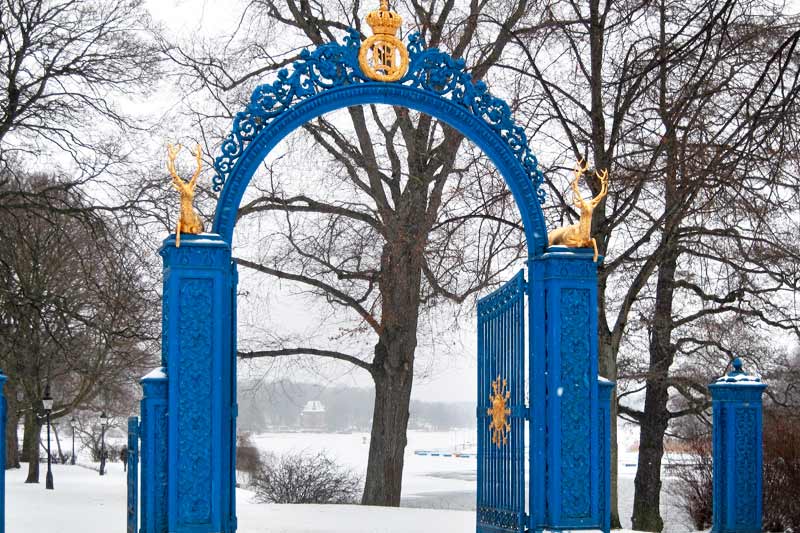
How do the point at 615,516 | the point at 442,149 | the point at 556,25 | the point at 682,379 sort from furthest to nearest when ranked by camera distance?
1. the point at 682,379
2. the point at 442,149
3. the point at 615,516
4. the point at 556,25

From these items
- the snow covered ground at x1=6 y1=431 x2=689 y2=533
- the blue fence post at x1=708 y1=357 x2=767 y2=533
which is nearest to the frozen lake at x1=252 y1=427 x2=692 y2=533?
the snow covered ground at x1=6 y1=431 x2=689 y2=533

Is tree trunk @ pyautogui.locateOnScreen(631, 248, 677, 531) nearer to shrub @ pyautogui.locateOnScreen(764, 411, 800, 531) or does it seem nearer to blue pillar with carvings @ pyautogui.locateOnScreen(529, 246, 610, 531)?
shrub @ pyautogui.locateOnScreen(764, 411, 800, 531)

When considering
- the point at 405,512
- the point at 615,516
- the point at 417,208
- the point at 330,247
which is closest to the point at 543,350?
the point at 405,512

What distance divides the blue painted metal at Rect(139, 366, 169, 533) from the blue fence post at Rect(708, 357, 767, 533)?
5.47 m

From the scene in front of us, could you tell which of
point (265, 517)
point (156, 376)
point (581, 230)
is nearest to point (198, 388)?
point (156, 376)

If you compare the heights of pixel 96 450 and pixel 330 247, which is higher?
pixel 330 247

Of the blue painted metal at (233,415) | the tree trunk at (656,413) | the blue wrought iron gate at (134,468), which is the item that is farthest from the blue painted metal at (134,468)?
the tree trunk at (656,413)

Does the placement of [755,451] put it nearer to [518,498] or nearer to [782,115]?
[518,498]

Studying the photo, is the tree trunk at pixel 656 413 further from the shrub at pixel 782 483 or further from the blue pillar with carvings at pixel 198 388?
the blue pillar with carvings at pixel 198 388

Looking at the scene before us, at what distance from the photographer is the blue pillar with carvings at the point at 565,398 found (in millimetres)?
8312

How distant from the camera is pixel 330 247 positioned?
733 inches

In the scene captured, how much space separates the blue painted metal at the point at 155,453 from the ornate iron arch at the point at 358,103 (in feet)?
4.47

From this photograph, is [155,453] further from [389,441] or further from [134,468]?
[389,441]

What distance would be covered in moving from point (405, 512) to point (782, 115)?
7.63 meters
